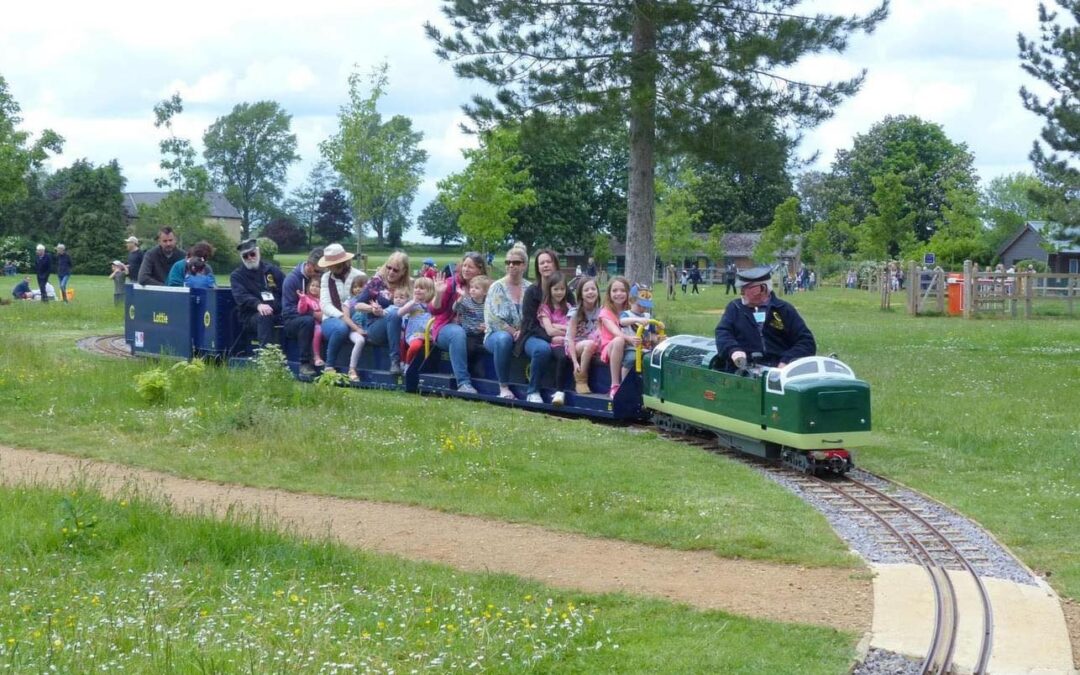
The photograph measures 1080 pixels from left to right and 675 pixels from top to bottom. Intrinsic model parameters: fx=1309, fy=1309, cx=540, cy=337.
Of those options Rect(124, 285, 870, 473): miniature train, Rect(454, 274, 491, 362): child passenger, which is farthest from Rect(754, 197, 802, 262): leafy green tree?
Rect(454, 274, 491, 362): child passenger

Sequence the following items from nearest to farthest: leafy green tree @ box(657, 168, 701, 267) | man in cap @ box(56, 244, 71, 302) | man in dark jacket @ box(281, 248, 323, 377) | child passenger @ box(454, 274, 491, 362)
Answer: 1. child passenger @ box(454, 274, 491, 362)
2. man in dark jacket @ box(281, 248, 323, 377)
3. man in cap @ box(56, 244, 71, 302)
4. leafy green tree @ box(657, 168, 701, 267)

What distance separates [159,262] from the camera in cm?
2141

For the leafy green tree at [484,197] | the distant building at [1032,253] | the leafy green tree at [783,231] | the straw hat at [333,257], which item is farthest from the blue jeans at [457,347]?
the distant building at [1032,253]

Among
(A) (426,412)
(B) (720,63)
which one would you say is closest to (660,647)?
(A) (426,412)

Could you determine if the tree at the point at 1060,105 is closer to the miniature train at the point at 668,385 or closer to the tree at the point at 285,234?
the miniature train at the point at 668,385

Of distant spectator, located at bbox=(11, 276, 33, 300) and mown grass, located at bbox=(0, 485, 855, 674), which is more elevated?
distant spectator, located at bbox=(11, 276, 33, 300)

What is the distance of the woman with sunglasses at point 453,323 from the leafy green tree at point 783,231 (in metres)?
49.9

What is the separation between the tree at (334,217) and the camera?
104188mm

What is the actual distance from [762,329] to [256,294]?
334 inches

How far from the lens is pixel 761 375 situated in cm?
1266

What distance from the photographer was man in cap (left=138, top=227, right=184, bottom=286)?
835 inches

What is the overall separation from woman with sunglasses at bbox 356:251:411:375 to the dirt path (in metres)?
6.17

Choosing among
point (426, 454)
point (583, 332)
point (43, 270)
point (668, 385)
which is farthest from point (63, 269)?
point (426, 454)

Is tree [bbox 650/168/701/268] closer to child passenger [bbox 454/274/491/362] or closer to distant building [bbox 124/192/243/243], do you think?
distant building [bbox 124/192/243/243]
